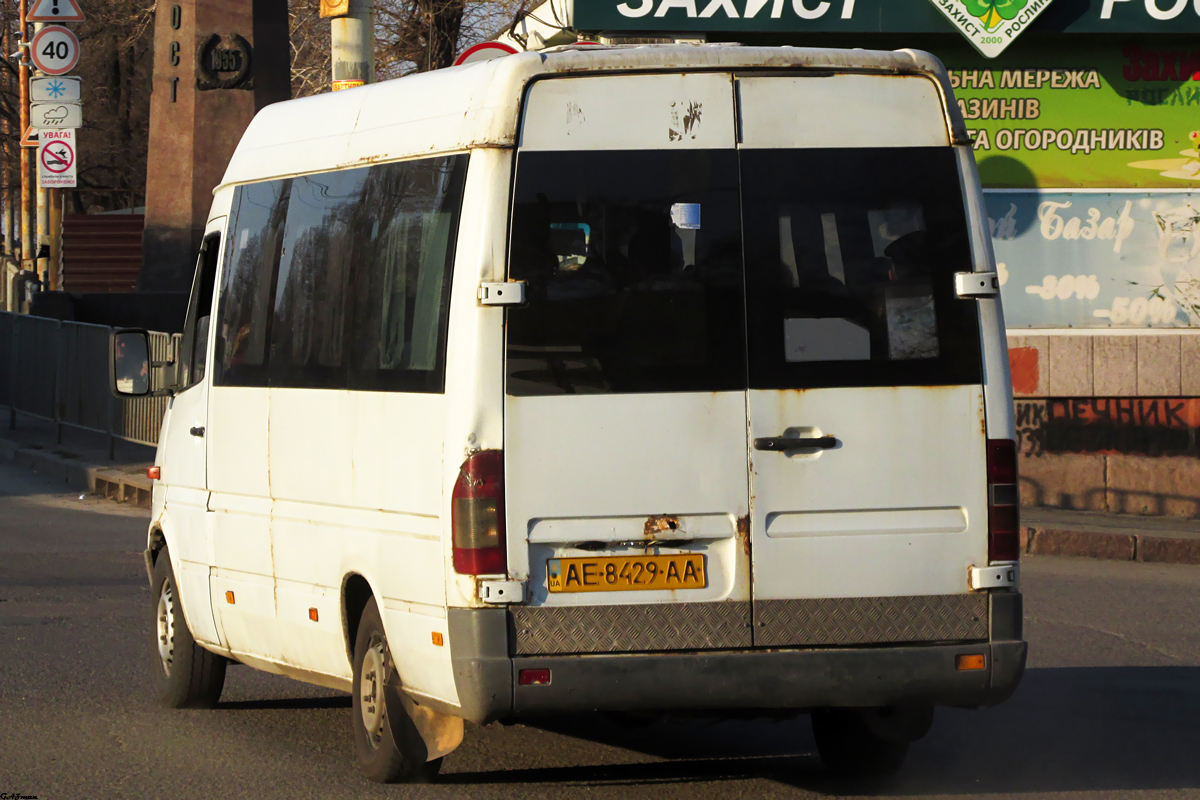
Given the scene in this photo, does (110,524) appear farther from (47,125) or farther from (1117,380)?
(47,125)

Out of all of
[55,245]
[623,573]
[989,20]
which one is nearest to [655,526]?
[623,573]

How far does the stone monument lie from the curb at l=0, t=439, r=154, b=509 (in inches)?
241

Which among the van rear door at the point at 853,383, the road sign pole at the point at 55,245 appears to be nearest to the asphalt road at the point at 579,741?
the van rear door at the point at 853,383

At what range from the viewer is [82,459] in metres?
17.7

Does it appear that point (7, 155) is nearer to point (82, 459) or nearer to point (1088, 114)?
point (82, 459)

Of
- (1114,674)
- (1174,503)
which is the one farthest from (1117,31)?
(1114,674)

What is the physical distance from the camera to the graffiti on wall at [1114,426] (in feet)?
45.3

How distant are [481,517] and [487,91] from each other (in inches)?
49.7

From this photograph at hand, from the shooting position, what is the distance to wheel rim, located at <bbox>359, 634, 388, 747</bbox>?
5.43m

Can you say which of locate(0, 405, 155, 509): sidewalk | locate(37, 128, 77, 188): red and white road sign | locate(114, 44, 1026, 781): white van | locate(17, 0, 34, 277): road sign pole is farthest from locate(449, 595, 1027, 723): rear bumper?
locate(17, 0, 34, 277): road sign pole

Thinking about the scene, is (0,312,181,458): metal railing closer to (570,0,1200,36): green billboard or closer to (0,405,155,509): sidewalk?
(0,405,155,509): sidewalk

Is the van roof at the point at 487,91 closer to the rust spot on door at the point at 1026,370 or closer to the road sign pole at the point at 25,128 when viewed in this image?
the rust spot on door at the point at 1026,370

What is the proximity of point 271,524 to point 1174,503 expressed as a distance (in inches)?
382

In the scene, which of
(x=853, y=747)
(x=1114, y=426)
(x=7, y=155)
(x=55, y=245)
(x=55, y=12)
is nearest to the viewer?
(x=853, y=747)
